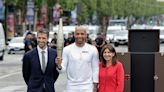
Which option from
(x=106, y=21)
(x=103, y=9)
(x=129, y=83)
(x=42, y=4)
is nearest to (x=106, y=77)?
(x=129, y=83)

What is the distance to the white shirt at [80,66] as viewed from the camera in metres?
9.84

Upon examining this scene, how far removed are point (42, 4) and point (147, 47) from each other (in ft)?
203

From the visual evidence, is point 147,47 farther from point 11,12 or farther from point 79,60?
point 11,12

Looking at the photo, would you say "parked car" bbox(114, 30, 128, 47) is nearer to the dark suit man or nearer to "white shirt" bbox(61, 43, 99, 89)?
the dark suit man

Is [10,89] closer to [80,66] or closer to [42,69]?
[42,69]

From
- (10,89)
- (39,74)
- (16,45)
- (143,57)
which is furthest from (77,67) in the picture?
(16,45)

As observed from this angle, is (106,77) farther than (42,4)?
No

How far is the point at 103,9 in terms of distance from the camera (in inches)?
4500

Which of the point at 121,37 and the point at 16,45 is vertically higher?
the point at 16,45

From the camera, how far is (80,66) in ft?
32.3

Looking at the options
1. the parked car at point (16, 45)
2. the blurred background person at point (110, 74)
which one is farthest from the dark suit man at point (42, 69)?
the parked car at point (16, 45)

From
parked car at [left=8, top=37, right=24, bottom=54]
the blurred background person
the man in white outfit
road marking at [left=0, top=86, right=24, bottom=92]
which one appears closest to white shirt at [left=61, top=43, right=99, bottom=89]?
the man in white outfit

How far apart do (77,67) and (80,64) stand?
2.3 inches

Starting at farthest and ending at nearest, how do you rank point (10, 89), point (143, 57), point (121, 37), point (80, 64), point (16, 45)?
point (121, 37) → point (16, 45) → point (10, 89) → point (143, 57) → point (80, 64)
